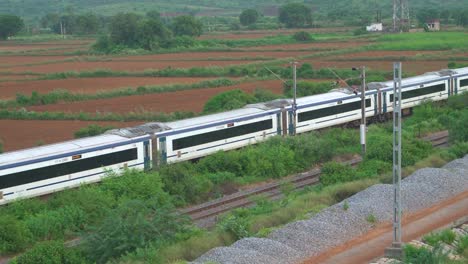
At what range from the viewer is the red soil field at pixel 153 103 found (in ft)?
181

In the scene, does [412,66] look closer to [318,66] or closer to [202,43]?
[318,66]

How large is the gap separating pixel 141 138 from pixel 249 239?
11549 millimetres

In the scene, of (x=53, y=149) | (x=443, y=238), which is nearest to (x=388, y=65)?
(x=53, y=149)

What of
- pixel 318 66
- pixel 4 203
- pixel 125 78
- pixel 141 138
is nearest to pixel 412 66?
pixel 318 66

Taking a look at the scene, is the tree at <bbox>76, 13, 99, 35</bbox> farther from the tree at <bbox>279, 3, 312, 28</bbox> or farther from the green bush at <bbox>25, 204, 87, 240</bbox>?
the green bush at <bbox>25, 204, 87, 240</bbox>

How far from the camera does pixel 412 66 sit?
249 ft

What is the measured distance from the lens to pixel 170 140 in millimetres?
32938

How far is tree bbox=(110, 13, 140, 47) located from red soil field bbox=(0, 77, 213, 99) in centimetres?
2883

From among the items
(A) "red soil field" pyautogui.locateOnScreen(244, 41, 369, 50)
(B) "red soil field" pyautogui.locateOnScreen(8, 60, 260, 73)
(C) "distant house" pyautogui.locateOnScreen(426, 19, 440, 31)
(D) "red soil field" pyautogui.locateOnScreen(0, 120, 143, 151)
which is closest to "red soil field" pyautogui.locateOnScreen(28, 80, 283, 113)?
(D) "red soil field" pyautogui.locateOnScreen(0, 120, 143, 151)

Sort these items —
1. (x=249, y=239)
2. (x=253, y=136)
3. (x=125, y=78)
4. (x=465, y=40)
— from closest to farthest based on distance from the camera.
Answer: (x=249, y=239) → (x=253, y=136) → (x=125, y=78) → (x=465, y=40)

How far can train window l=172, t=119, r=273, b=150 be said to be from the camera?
33531 millimetres

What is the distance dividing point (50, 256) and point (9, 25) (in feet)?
398

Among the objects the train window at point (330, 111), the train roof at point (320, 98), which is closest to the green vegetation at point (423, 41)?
the train window at point (330, 111)

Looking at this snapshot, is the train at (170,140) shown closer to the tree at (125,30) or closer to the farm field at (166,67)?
the farm field at (166,67)
